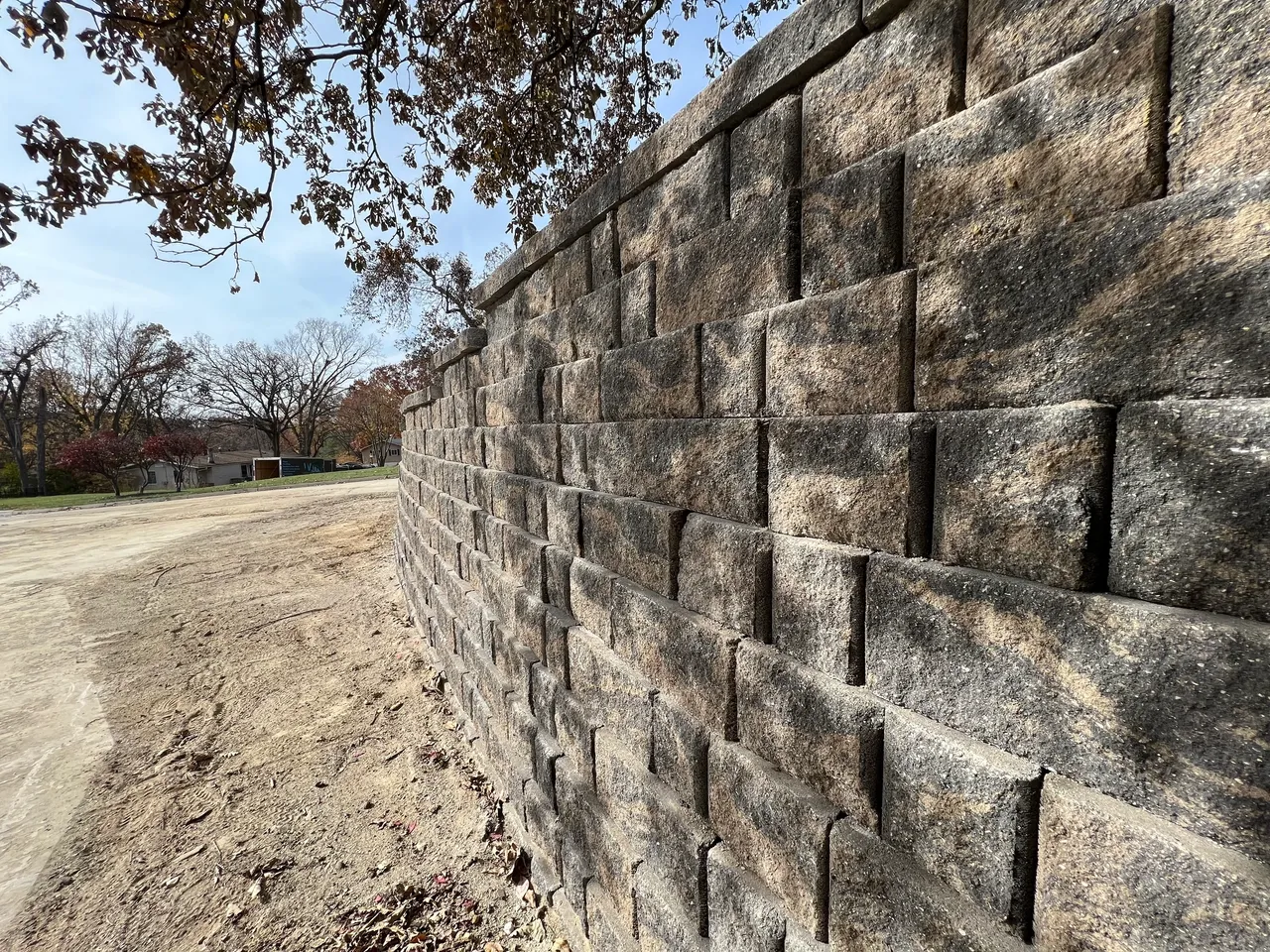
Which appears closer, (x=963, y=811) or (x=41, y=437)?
(x=963, y=811)

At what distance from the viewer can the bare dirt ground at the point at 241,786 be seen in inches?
106

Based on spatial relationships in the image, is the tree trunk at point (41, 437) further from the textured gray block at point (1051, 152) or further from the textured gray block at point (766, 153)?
the textured gray block at point (1051, 152)

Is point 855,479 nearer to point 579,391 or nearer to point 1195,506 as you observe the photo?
point 1195,506

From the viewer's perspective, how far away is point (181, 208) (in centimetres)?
469

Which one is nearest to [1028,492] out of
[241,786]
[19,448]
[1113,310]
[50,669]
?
[1113,310]

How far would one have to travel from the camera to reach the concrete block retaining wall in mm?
691

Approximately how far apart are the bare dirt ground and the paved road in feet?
0.07

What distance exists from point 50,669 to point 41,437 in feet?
135

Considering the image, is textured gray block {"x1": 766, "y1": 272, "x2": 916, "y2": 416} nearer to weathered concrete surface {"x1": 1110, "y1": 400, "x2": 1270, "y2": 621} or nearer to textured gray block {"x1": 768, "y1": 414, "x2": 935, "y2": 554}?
textured gray block {"x1": 768, "y1": 414, "x2": 935, "y2": 554}

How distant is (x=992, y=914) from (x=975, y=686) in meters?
0.38

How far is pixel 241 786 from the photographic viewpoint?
366cm

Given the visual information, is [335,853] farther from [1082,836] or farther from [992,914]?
[1082,836]

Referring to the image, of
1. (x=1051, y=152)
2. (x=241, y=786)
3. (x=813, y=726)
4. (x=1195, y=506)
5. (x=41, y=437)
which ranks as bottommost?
(x=241, y=786)

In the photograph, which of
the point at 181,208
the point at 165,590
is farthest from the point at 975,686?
the point at 165,590
